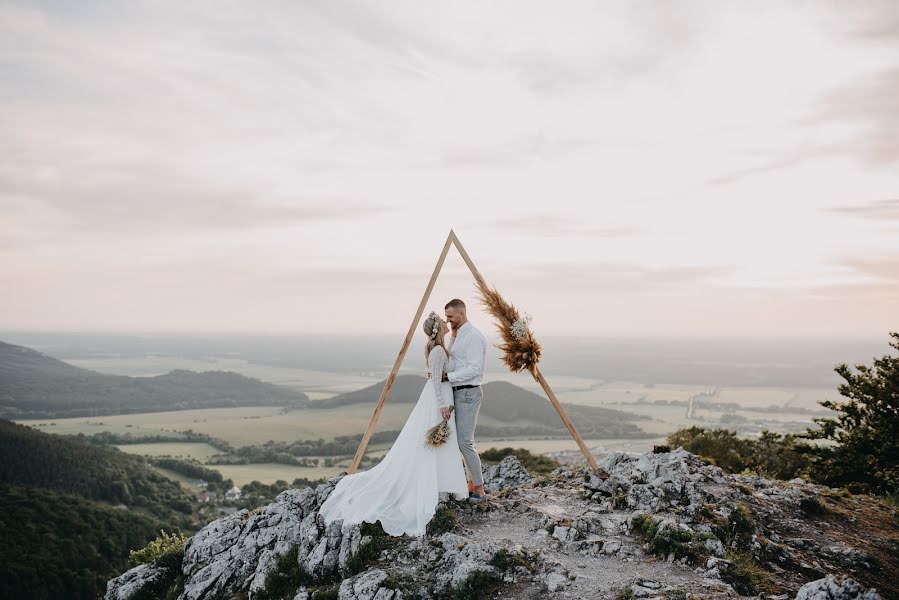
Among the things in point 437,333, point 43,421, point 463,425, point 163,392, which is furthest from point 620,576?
point 163,392

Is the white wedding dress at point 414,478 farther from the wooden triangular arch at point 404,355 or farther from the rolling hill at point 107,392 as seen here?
the rolling hill at point 107,392

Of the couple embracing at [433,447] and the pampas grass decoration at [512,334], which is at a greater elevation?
the pampas grass decoration at [512,334]

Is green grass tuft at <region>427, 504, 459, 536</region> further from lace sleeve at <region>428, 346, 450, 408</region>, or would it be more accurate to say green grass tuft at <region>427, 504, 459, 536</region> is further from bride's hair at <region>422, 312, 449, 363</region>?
bride's hair at <region>422, 312, 449, 363</region>

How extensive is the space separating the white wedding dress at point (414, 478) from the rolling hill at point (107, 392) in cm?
14565

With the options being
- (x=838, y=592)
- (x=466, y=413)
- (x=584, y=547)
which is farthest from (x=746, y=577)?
(x=466, y=413)

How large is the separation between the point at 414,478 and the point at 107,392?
18819 cm

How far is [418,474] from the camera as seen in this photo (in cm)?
1033

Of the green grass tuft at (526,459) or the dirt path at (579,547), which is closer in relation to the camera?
the dirt path at (579,547)

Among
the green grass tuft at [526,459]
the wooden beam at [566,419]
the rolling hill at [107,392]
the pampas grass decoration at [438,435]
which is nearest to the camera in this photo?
the pampas grass decoration at [438,435]

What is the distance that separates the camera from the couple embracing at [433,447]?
10086 millimetres

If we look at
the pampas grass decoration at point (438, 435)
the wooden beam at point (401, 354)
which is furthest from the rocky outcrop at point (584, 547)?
the pampas grass decoration at point (438, 435)

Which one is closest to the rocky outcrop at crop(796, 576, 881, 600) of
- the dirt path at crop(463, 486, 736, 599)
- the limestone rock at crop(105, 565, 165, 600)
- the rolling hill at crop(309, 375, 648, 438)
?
the dirt path at crop(463, 486, 736, 599)

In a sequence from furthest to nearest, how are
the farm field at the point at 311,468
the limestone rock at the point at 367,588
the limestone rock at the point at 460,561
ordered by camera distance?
the farm field at the point at 311,468
the limestone rock at the point at 460,561
the limestone rock at the point at 367,588

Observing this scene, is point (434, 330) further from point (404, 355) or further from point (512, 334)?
point (512, 334)
